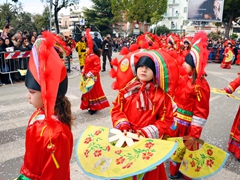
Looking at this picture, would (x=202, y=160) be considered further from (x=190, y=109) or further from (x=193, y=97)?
(x=193, y=97)

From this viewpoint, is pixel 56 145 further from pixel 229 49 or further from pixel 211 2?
pixel 211 2

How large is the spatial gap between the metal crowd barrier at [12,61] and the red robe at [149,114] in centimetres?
753

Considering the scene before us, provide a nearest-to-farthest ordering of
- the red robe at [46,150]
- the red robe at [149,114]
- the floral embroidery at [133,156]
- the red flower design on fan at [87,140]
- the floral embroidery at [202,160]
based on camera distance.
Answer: the red robe at [46,150]
the floral embroidery at [133,156]
the red flower design on fan at [87,140]
the red robe at [149,114]
the floral embroidery at [202,160]

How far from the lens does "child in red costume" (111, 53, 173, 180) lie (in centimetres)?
263

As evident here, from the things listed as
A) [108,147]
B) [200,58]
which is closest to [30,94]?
[108,147]

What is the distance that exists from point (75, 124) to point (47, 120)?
3993 mm

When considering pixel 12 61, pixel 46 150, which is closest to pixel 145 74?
pixel 46 150

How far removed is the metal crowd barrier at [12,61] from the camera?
923 centimetres

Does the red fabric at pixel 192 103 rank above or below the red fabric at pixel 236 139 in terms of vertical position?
above

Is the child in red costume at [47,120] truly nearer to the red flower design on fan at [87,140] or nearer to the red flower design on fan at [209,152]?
the red flower design on fan at [87,140]

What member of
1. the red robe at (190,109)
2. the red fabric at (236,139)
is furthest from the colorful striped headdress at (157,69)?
the red fabric at (236,139)

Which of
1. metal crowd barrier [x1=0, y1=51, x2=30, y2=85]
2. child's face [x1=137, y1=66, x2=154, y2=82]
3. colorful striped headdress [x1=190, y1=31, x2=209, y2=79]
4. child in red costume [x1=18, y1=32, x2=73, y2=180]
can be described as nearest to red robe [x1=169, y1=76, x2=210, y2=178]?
colorful striped headdress [x1=190, y1=31, x2=209, y2=79]

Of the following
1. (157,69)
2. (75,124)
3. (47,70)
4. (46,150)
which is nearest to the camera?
(47,70)

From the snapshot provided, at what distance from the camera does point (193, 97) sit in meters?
3.50
